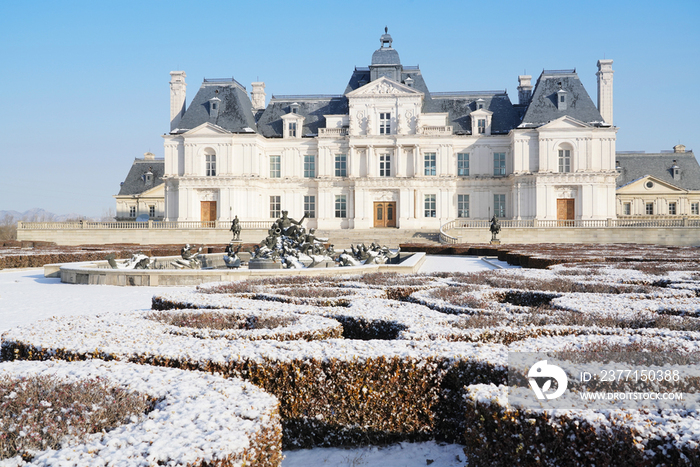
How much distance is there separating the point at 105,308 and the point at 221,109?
39.8m

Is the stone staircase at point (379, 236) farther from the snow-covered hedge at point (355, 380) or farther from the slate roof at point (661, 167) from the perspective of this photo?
the snow-covered hedge at point (355, 380)

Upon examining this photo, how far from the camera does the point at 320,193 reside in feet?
154

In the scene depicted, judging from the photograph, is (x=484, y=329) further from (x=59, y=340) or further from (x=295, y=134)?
(x=295, y=134)

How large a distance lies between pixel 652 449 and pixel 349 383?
A: 2099 millimetres

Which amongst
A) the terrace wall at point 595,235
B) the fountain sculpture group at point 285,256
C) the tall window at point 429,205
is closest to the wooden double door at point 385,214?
the tall window at point 429,205

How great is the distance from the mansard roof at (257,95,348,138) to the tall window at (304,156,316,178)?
254 centimetres

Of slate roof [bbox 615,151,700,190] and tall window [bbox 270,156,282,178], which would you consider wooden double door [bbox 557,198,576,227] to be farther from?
tall window [bbox 270,156,282,178]

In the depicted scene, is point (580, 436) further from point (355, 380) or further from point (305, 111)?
point (305, 111)

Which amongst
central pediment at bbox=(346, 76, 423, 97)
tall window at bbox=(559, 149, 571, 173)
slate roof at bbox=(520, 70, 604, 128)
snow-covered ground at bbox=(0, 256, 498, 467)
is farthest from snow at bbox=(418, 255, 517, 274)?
slate roof at bbox=(520, 70, 604, 128)

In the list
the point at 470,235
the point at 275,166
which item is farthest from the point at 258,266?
the point at 275,166

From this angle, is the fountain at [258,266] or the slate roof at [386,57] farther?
the slate roof at [386,57]

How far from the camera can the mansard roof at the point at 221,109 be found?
4612cm

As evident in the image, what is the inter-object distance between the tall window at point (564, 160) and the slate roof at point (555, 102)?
3040 millimetres

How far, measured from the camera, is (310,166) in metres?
47.8
